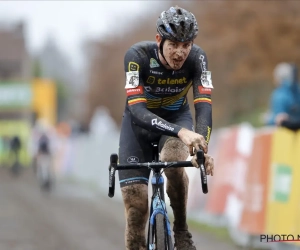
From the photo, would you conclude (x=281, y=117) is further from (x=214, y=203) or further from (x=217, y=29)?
(x=217, y=29)

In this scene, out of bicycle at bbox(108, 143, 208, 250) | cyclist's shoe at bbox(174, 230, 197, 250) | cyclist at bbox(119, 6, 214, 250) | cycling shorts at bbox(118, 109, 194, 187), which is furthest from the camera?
cycling shorts at bbox(118, 109, 194, 187)

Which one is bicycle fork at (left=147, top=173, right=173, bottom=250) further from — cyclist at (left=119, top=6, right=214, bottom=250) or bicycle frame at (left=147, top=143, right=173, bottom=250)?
cyclist at (left=119, top=6, right=214, bottom=250)

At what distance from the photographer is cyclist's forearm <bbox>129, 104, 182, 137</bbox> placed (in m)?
6.71

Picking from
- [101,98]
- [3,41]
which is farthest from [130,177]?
[3,41]

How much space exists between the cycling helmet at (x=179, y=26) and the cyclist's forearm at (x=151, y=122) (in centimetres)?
66

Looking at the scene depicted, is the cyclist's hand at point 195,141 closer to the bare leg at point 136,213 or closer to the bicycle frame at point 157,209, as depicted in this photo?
the bicycle frame at point 157,209

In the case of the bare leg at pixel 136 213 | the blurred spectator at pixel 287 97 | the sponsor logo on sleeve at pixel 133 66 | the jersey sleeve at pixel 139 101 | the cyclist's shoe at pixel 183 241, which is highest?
the blurred spectator at pixel 287 97

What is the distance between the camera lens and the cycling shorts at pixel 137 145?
7.35 m

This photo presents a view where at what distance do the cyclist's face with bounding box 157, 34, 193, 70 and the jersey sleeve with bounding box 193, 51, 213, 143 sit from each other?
342mm

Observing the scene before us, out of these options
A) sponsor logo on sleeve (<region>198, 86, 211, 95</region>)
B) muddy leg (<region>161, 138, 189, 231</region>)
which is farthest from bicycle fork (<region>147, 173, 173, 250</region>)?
sponsor logo on sleeve (<region>198, 86, 211, 95</region>)

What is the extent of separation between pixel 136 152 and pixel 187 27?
1.34m

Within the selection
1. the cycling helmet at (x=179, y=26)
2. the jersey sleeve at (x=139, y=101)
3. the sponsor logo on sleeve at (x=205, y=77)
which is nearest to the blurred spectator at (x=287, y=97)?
the sponsor logo on sleeve at (x=205, y=77)

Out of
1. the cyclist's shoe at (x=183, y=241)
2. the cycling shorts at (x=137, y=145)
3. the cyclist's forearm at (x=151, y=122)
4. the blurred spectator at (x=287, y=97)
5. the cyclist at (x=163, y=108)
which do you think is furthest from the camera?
the blurred spectator at (x=287, y=97)

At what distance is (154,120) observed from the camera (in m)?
6.80
